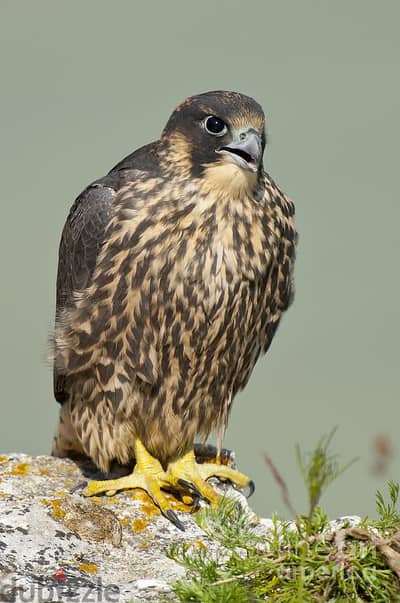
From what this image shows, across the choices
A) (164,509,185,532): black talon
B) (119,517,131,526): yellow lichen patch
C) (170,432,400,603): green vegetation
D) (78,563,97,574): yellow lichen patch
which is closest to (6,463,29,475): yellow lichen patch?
(119,517,131,526): yellow lichen patch

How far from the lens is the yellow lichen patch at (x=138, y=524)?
13.3ft

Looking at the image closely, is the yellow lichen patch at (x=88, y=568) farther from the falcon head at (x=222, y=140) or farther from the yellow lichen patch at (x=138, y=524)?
the falcon head at (x=222, y=140)

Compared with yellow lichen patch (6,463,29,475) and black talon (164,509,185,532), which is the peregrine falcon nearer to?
black talon (164,509,185,532)

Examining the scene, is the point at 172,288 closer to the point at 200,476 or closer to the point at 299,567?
the point at 200,476

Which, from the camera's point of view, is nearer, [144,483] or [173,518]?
[173,518]

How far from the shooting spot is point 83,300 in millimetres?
Answer: 4430

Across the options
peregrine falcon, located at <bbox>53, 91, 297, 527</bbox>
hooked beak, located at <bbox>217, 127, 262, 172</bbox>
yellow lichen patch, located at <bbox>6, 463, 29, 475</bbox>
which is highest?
hooked beak, located at <bbox>217, 127, 262, 172</bbox>

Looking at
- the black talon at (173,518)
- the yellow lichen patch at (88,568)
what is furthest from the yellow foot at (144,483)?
the yellow lichen patch at (88,568)

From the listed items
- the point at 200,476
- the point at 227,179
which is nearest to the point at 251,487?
the point at 200,476

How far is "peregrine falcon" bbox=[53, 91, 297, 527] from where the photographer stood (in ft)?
14.0

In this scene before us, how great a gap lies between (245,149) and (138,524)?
5.13 feet

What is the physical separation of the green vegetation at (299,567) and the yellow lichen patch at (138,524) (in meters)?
0.93

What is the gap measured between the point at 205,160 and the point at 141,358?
87cm

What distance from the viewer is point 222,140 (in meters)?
4.27
